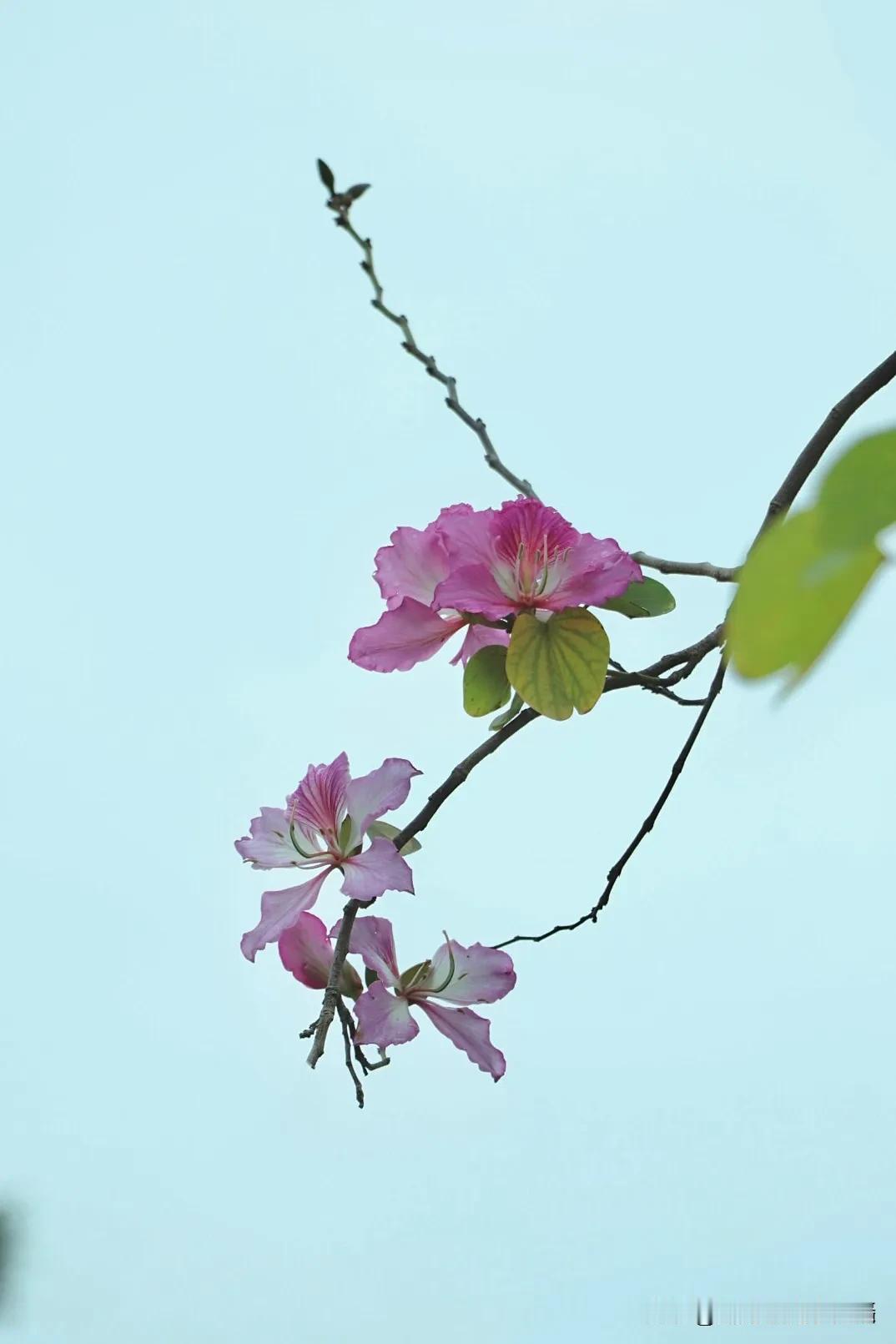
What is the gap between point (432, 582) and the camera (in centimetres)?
53

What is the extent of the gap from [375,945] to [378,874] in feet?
0.15

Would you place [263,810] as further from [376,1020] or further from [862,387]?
[862,387]

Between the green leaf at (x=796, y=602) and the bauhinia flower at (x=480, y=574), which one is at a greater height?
the bauhinia flower at (x=480, y=574)

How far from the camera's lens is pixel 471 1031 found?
1.78 feet

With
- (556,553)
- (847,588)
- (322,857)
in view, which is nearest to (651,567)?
(556,553)

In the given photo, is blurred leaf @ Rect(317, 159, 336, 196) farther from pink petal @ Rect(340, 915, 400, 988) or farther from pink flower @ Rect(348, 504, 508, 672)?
pink petal @ Rect(340, 915, 400, 988)

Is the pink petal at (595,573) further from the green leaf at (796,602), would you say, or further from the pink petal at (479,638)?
the green leaf at (796,602)

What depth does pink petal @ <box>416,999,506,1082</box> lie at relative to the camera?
0.54 meters

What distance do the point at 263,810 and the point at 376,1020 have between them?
0.29 ft

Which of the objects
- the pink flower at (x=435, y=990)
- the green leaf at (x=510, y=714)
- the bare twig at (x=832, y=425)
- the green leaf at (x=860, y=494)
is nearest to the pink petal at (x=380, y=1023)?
the pink flower at (x=435, y=990)

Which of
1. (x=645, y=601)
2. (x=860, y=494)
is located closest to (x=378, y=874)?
(x=645, y=601)

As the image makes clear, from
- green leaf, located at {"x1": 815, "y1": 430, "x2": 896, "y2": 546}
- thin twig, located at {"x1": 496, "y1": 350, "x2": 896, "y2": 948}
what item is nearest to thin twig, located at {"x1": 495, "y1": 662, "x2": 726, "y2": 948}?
thin twig, located at {"x1": 496, "y1": 350, "x2": 896, "y2": 948}

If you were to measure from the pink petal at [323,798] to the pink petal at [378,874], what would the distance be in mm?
25

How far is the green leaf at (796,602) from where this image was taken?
100 millimetres
